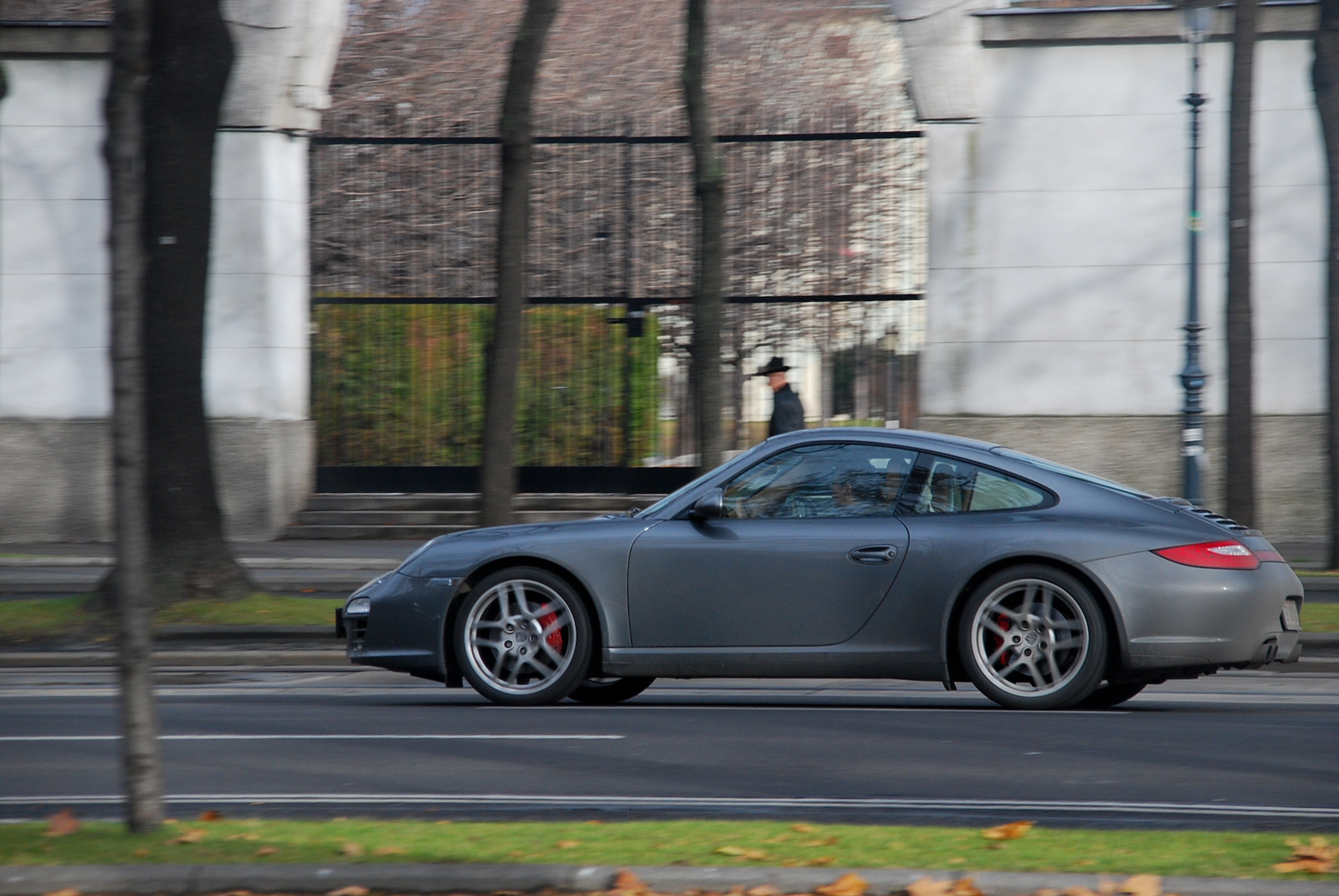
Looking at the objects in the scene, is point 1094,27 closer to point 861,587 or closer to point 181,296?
point 181,296

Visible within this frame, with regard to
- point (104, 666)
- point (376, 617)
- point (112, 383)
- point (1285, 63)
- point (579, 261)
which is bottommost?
point (104, 666)

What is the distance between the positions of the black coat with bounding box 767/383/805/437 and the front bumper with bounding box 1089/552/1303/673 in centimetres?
804

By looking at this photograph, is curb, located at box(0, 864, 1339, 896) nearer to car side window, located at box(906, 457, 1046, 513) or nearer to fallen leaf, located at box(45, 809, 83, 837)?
fallen leaf, located at box(45, 809, 83, 837)

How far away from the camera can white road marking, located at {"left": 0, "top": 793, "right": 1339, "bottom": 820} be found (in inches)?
217

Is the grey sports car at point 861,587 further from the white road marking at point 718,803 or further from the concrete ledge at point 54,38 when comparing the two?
the concrete ledge at point 54,38

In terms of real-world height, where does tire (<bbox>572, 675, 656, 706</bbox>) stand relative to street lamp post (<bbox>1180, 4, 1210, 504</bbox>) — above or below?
below

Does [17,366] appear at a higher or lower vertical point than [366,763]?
higher

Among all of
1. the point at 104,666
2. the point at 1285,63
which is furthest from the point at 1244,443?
the point at 104,666

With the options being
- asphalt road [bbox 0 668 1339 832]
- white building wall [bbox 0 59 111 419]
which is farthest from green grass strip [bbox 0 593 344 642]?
white building wall [bbox 0 59 111 419]

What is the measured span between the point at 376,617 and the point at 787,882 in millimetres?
4299

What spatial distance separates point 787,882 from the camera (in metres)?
4.29

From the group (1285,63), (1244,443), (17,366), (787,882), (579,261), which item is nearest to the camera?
(787,882)

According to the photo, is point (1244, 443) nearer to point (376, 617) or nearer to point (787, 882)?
point (376, 617)

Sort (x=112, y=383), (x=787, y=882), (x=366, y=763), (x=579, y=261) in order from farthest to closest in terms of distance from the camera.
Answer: (x=579, y=261), (x=366, y=763), (x=112, y=383), (x=787, y=882)
